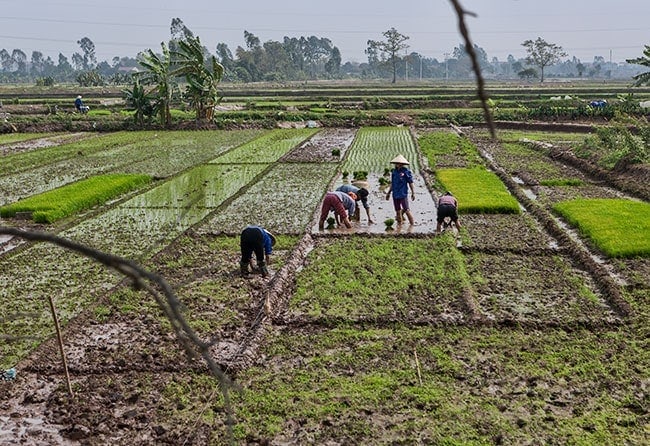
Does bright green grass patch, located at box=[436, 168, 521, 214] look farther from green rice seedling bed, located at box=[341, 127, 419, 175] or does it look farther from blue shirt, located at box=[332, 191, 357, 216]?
blue shirt, located at box=[332, 191, 357, 216]

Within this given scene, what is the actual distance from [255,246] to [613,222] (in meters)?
6.89

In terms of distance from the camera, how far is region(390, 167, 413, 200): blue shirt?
464 inches

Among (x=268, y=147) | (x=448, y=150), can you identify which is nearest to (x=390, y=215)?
(x=448, y=150)

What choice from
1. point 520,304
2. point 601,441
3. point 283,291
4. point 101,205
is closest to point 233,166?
point 101,205

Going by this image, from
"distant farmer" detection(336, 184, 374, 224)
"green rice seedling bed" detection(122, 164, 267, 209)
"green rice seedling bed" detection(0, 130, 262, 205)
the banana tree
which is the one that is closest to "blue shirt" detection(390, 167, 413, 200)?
"distant farmer" detection(336, 184, 374, 224)

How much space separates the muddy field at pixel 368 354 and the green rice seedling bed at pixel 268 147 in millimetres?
11955

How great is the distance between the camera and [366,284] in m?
8.77

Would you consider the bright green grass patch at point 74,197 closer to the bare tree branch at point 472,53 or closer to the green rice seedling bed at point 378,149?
the green rice seedling bed at point 378,149

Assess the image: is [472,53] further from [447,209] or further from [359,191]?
[359,191]

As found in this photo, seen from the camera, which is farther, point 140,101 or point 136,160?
point 140,101

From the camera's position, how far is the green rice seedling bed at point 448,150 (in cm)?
2072

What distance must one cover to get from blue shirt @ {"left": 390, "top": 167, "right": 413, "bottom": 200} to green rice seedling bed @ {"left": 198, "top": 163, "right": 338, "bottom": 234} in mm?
1935

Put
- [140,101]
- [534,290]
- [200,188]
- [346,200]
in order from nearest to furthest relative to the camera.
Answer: [534,290]
[346,200]
[200,188]
[140,101]

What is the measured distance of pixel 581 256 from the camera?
32.5 feet
